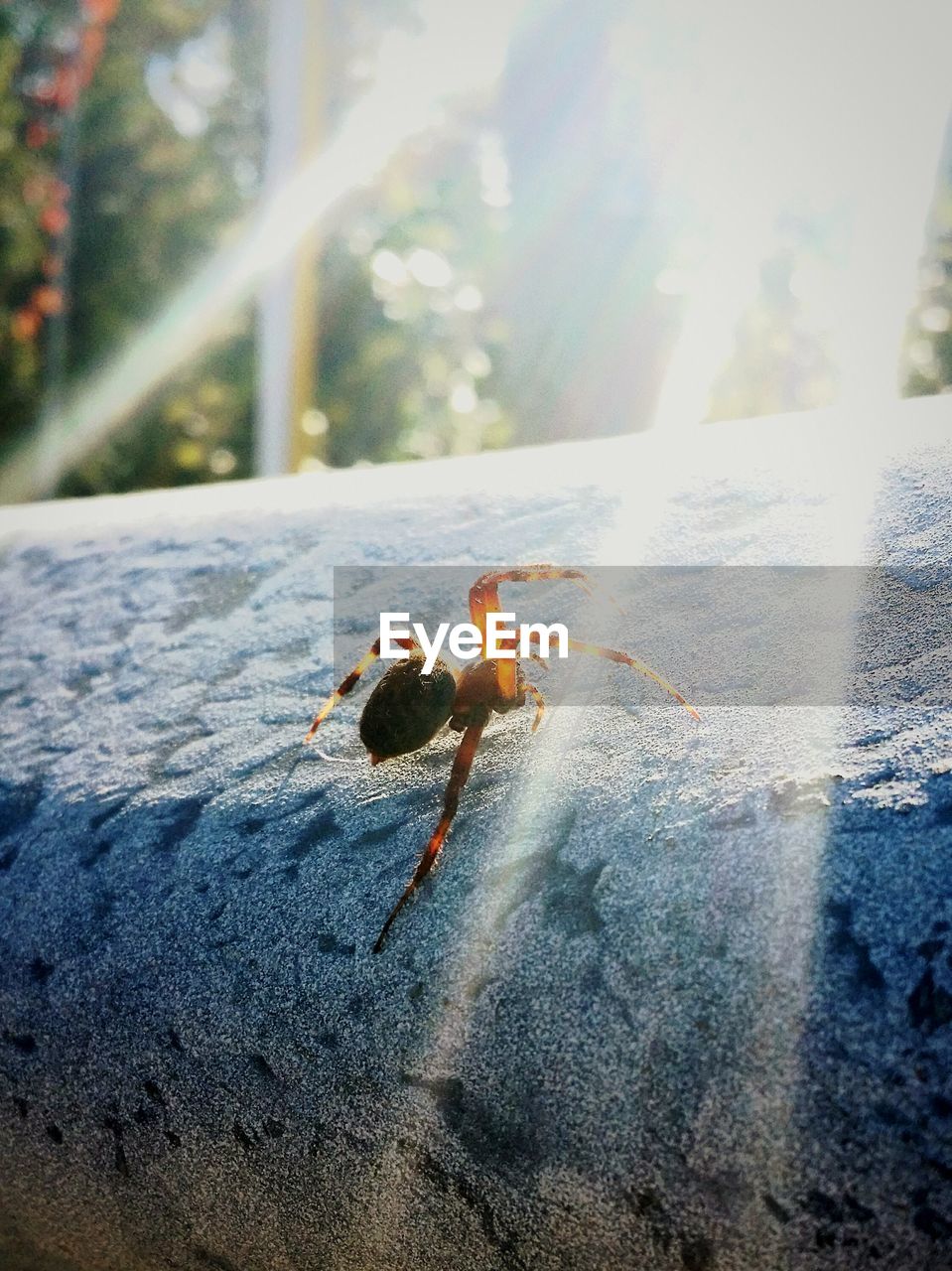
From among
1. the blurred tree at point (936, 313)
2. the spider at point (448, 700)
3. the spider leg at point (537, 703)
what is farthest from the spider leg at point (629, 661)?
the blurred tree at point (936, 313)

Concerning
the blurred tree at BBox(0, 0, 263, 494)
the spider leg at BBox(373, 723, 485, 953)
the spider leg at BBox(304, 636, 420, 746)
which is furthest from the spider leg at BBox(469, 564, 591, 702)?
the blurred tree at BBox(0, 0, 263, 494)

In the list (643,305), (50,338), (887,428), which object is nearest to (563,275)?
(643,305)

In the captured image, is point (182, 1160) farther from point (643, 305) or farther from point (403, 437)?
point (403, 437)

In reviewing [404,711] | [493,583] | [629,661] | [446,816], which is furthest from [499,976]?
[493,583]

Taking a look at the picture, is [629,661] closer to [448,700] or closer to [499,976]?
[448,700]

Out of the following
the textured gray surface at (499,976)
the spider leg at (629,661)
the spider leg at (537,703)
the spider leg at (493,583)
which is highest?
the spider leg at (493,583)

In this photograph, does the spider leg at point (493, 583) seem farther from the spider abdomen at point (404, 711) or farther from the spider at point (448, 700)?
the spider abdomen at point (404, 711)

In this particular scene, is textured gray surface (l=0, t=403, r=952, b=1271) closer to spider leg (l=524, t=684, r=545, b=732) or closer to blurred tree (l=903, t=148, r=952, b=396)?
spider leg (l=524, t=684, r=545, b=732)
